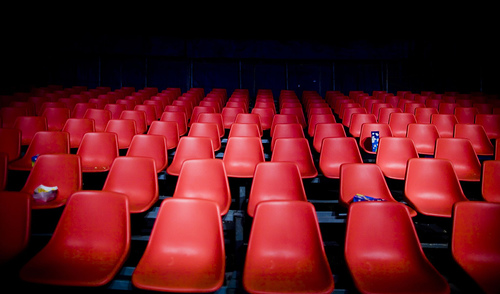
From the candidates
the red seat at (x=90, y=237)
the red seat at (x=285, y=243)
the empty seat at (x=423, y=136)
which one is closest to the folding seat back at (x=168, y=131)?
the red seat at (x=90, y=237)

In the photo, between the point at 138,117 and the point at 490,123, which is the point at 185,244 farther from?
the point at 490,123

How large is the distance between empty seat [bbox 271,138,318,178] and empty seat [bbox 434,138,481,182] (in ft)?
4.08

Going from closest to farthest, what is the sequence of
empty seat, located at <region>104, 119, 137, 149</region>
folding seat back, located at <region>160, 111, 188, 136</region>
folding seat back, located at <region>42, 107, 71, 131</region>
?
empty seat, located at <region>104, 119, 137, 149</region> → folding seat back, located at <region>42, 107, 71, 131</region> → folding seat back, located at <region>160, 111, 188, 136</region>

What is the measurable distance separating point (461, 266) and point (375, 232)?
17.4 inches

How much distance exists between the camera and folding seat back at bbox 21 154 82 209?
7.38 feet

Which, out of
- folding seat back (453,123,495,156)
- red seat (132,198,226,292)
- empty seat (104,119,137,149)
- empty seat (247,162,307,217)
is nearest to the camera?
red seat (132,198,226,292)

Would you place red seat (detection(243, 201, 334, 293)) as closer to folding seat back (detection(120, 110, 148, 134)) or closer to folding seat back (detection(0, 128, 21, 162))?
folding seat back (detection(0, 128, 21, 162))

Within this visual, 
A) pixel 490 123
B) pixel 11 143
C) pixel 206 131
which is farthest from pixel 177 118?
pixel 490 123

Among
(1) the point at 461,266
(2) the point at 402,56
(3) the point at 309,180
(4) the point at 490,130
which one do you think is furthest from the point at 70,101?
(2) the point at 402,56

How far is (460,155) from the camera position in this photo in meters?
2.93

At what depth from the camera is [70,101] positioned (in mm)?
4922

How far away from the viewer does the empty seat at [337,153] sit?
3002 mm

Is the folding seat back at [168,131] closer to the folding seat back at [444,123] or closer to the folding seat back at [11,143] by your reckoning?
the folding seat back at [11,143]

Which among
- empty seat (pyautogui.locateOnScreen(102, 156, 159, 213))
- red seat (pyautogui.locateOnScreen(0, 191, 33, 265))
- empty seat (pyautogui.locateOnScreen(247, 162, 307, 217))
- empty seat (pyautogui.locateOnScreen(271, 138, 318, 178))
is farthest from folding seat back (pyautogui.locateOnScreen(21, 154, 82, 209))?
empty seat (pyautogui.locateOnScreen(271, 138, 318, 178))
